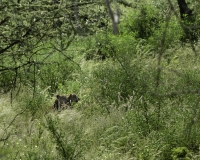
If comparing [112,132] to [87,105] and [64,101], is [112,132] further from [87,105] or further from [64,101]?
[64,101]

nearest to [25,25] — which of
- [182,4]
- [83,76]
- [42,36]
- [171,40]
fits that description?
[42,36]

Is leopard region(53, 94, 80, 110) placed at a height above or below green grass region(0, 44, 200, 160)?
above

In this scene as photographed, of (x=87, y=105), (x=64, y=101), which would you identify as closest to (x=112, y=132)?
(x=87, y=105)

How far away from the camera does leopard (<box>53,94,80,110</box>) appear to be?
7.75 meters

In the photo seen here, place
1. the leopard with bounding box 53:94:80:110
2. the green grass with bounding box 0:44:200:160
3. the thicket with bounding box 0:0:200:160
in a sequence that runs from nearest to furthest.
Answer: the thicket with bounding box 0:0:200:160, the green grass with bounding box 0:44:200:160, the leopard with bounding box 53:94:80:110


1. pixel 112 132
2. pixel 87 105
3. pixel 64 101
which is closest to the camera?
pixel 112 132

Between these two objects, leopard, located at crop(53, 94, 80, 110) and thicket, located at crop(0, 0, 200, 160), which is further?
leopard, located at crop(53, 94, 80, 110)

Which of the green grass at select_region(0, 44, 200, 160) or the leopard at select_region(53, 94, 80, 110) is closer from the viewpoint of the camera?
the green grass at select_region(0, 44, 200, 160)

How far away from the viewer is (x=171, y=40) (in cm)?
1277

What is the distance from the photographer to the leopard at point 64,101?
7.75 metres

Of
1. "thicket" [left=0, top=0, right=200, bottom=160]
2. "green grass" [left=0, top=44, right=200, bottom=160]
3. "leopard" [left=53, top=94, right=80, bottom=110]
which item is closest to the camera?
"thicket" [left=0, top=0, right=200, bottom=160]

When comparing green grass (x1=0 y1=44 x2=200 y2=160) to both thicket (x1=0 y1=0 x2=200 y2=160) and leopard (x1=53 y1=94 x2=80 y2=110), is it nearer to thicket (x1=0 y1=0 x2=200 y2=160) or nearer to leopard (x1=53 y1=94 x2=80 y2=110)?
thicket (x1=0 y1=0 x2=200 y2=160)

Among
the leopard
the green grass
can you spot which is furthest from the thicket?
the leopard

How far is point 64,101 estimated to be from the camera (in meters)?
8.00
